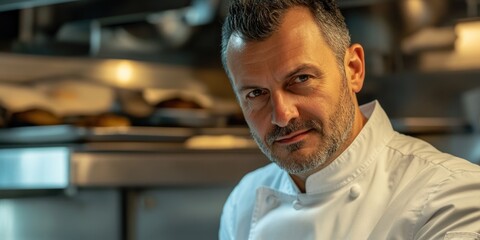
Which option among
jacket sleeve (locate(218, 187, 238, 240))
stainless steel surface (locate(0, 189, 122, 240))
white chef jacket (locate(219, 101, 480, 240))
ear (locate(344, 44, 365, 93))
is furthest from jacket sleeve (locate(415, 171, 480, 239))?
stainless steel surface (locate(0, 189, 122, 240))

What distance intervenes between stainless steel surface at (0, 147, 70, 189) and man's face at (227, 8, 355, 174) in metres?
0.98

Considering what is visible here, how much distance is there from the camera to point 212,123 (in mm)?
2508

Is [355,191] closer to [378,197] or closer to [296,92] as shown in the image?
[378,197]

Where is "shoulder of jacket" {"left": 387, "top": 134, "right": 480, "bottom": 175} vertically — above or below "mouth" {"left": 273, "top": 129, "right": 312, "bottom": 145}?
below

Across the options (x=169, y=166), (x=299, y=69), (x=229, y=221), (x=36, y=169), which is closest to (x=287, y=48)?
(x=299, y=69)

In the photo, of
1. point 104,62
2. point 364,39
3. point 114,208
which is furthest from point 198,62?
point 114,208

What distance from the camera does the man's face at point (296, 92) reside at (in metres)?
1.16

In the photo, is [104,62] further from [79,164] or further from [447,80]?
[447,80]

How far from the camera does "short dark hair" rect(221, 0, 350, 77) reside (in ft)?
3.86

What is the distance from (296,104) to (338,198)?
0.20m

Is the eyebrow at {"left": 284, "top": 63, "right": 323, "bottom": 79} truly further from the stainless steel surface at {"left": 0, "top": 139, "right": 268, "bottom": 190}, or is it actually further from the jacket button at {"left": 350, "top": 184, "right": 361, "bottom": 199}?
the stainless steel surface at {"left": 0, "top": 139, "right": 268, "bottom": 190}

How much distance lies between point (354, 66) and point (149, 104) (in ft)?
4.79

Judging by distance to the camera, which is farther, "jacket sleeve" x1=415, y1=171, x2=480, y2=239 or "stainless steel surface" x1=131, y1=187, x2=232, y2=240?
"stainless steel surface" x1=131, y1=187, x2=232, y2=240

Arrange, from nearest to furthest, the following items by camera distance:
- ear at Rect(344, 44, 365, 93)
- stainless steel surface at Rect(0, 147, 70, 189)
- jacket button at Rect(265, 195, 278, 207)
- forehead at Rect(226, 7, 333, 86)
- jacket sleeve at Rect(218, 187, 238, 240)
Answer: forehead at Rect(226, 7, 333, 86)
ear at Rect(344, 44, 365, 93)
jacket button at Rect(265, 195, 278, 207)
jacket sleeve at Rect(218, 187, 238, 240)
stainless steel surface at Rect(0, 147, 70, 189)
